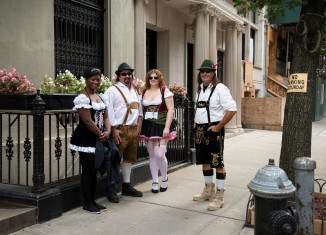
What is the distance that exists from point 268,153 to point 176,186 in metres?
4.77

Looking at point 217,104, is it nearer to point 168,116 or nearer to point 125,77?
point 168,116

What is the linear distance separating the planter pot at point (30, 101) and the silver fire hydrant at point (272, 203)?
2.80 metres

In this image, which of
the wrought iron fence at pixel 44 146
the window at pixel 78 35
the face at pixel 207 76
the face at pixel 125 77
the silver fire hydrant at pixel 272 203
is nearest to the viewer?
the silver fire hydrant at pixel 272 203

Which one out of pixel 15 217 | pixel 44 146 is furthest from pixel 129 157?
pixel 15 217

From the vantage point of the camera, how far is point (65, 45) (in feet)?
25.7

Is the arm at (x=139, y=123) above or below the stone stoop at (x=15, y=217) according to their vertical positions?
above

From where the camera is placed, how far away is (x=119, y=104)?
5.14 m

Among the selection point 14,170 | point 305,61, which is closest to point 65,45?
point 14,170

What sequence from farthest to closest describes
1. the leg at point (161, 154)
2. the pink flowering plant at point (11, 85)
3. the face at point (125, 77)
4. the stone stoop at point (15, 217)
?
the leg at point (161, 154)
the face at point (125, 77)
the pink flowering plant at point (11, 85)
the stone stoop at point (15, 217)

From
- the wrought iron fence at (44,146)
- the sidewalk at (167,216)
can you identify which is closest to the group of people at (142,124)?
the sidewalk at (167,216)

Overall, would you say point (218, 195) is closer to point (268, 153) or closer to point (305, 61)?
point (305, 61)

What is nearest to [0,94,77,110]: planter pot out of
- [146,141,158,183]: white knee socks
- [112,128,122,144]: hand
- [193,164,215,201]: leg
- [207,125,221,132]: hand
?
[112,128,122,144]: hand

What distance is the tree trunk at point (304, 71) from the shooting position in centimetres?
434

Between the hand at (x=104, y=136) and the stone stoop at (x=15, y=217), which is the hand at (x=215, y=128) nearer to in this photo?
the hand at (x=104, y=136)
